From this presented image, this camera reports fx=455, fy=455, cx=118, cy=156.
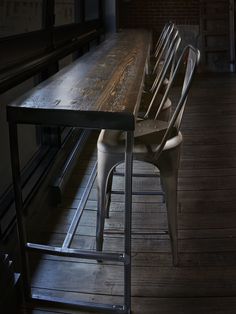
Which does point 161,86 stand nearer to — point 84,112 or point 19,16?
point 19,16

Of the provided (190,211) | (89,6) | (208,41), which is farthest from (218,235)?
(208,41)

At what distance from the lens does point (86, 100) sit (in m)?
1.72

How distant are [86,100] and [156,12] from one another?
22.0 ft

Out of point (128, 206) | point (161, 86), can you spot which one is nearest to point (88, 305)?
point (128, 206)

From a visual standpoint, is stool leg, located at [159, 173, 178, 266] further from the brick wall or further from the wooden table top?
the brick wall

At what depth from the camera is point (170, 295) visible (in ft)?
6.32

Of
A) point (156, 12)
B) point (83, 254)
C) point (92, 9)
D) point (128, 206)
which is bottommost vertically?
point (83, 254)

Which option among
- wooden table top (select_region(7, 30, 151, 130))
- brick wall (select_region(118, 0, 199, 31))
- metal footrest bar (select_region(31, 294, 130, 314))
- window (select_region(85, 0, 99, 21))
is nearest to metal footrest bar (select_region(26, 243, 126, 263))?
metal footrest bar (select_region(31, 294, 130, 314))

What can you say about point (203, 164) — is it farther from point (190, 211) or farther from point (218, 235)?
point (218, 235)

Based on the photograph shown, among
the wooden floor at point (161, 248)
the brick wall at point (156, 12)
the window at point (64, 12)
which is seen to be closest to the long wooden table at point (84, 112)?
the wooden floor at point (161, 248)

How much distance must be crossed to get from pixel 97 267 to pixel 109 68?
1.06 metres

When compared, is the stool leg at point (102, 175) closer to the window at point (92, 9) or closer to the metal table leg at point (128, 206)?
the metal table leg at point (128, 206)

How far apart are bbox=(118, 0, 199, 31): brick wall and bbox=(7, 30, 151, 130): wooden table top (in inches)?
229

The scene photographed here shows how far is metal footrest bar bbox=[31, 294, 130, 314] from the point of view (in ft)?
5.97
